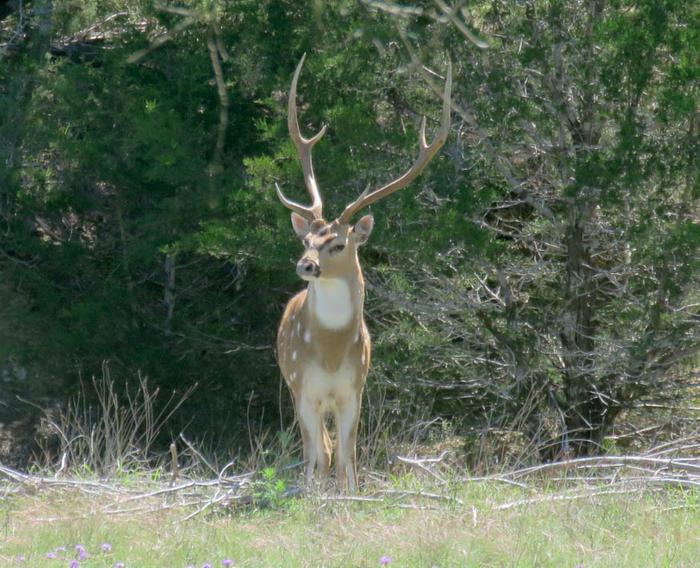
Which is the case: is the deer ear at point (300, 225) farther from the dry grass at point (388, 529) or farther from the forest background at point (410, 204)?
the dry grass at point (388, 529)

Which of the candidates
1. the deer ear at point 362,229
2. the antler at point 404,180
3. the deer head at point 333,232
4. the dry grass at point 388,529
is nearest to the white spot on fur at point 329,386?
the deer head at point 333,232

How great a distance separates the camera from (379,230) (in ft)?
34.1

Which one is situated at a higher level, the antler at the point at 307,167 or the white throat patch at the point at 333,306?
the antler at the point at 307,167

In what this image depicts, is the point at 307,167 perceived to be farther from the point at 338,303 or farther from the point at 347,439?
the point at 347,439

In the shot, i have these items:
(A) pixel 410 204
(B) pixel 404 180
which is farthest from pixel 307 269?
(A) pixel 410 204

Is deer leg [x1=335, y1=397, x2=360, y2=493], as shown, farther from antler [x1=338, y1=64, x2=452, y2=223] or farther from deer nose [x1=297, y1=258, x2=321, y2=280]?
antler [x1=338, y1=64, x2=452, y2=223]

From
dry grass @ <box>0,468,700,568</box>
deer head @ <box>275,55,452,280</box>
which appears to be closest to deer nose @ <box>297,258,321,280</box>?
deer head @ <box>275,55,452,280</box>

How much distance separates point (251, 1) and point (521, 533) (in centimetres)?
632

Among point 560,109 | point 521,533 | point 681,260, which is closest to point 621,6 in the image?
point 560,109

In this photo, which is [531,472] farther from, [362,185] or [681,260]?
[362,185]

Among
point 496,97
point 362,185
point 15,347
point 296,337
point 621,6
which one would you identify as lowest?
point 15,347

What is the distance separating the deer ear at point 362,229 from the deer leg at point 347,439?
38.6 inches

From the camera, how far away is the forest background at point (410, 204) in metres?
10.1

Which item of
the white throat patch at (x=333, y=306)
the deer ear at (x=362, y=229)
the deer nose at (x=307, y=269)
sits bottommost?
the white throat patch at (x=333, y=306)
